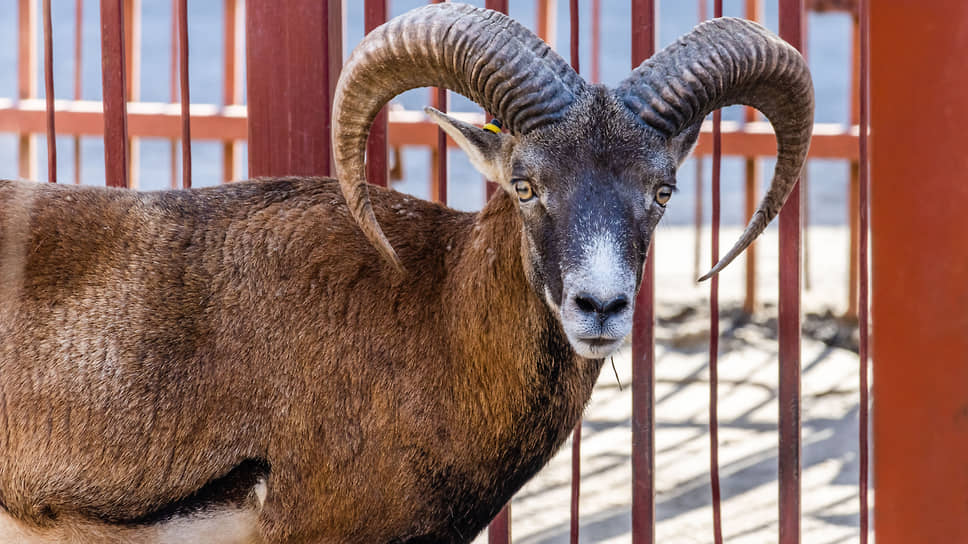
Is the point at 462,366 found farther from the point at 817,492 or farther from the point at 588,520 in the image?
the point at 817,492

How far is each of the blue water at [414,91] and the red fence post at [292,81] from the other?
27.2 ft

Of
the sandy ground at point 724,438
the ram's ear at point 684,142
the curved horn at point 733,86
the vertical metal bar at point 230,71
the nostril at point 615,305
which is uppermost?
the vertical metal bar at point 230,71

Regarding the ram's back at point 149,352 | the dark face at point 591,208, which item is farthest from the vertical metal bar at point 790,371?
the ram's back at point 149,352

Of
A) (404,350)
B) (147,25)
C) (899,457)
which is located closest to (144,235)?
(404,350)

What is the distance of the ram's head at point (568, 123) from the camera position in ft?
11.4

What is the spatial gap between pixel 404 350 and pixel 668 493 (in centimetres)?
325

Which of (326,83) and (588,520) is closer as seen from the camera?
(326,83)

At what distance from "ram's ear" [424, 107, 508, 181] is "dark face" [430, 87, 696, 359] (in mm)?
66

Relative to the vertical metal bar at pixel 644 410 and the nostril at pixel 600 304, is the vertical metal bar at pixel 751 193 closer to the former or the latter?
the vertical metal bar at pixel 644 410

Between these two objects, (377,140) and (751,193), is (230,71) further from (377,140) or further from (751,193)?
(377,140)

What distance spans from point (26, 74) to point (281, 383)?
21.3 feet

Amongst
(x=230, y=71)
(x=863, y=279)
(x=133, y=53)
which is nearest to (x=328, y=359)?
(x=863, y=279)

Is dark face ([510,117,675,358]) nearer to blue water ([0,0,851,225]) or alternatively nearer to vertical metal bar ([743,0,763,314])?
vertical metal bar ([743,0,763,314])

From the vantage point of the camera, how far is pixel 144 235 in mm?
4055
